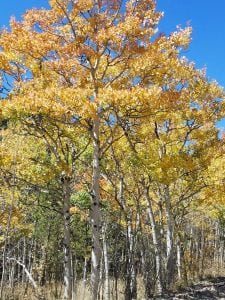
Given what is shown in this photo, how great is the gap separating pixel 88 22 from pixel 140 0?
136cm

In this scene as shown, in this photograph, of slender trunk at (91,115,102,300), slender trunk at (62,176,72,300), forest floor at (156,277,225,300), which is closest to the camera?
slender trunk at (91,115,102,300)

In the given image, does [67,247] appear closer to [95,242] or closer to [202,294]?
[95,242]

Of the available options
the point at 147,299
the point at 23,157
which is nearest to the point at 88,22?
the point at 23,157

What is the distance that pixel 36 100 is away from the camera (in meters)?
8.03

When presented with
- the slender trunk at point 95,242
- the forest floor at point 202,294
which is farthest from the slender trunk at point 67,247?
the forest floor at point 202,294

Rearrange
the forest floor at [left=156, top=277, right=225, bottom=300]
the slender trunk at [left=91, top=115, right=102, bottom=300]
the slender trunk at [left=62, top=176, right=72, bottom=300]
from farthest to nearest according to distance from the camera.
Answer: the forest floor at [left=156, top=277, right=225, bottom=300], the slender trunk at [left=62, top=176, right=72, bottom=300], the slender trunk at [left=91, top=115, right=102, bottom=300]

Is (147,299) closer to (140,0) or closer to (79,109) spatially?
(79,109)

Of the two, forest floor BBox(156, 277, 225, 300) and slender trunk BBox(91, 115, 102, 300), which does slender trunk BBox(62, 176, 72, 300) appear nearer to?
slender trunk BBox(91, 115, 102, 300)

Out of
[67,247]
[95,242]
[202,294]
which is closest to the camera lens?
[95,242]

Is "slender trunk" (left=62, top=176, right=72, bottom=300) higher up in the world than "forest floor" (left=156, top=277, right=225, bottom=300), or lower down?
higher up

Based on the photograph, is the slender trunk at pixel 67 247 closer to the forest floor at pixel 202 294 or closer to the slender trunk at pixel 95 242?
the slender trunk at pixel 95 242

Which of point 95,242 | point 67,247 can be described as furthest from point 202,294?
A: point 95,242

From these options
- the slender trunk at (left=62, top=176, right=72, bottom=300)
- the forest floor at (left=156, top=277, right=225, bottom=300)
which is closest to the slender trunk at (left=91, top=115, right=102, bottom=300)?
the slender trunk at (left=62, top=176, right=72, bottom=300)

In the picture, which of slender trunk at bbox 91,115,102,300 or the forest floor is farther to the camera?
the forest floor
